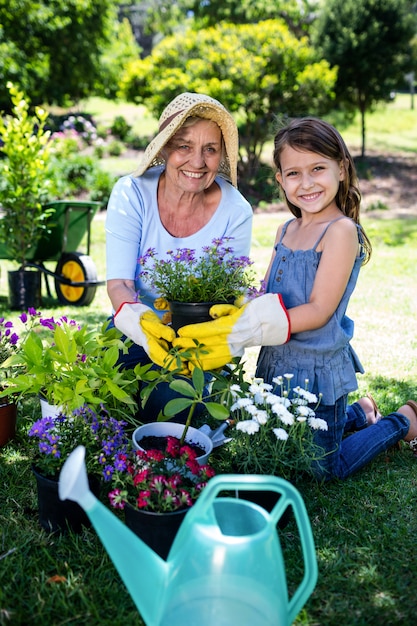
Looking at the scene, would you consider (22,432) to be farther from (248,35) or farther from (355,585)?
(248,35)

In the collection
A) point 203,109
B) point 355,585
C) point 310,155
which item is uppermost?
point 203,109

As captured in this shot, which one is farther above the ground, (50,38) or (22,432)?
(50,38)

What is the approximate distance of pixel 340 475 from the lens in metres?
1.99

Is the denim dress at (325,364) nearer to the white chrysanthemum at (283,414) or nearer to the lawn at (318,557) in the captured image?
the lawn at (318,557)

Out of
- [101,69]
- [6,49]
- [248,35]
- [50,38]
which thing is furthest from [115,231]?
[101,69]

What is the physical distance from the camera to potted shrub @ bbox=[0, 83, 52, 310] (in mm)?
4105

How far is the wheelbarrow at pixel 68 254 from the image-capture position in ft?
14.5

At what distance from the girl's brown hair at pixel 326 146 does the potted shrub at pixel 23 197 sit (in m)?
2.58

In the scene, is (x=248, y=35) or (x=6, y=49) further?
(x=6, y=49)

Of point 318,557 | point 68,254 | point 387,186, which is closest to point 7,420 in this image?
point 318,557

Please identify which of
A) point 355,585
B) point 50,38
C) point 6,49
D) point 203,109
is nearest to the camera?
point 355,585

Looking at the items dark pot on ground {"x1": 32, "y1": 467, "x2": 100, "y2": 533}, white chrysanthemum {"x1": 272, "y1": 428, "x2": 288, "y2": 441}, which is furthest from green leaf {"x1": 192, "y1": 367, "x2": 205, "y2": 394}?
dark pot on ground {"x1": 32, "y1": 467, "x2": 100, "y2": 533}

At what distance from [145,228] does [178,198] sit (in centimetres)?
18

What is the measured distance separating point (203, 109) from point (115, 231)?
1.82 ft
